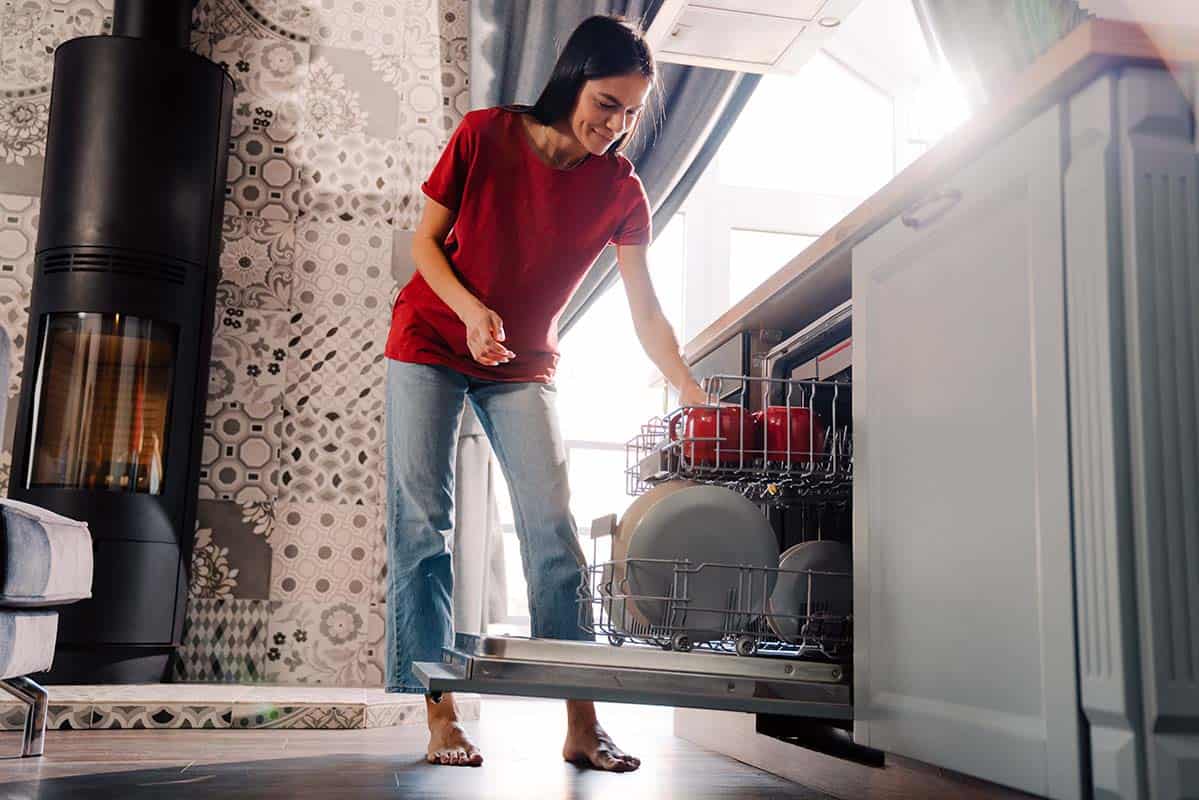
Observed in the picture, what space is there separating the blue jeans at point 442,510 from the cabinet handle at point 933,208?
757mm

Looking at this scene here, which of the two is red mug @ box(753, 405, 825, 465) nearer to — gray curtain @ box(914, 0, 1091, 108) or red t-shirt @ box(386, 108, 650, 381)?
red t-shirt @ box(386, 108, 650, 381)

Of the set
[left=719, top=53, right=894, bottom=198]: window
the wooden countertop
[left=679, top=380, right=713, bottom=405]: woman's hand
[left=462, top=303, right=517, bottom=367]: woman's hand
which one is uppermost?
[left=719, top=53, right=894, bottom=198]: window

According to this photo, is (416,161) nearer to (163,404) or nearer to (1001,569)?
(163,404)

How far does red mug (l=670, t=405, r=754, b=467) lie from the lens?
5.06 feet

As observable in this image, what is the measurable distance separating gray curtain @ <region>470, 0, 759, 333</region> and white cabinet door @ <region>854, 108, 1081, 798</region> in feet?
5.87

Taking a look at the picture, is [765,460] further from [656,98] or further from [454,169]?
[656,98]

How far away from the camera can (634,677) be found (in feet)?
4.14

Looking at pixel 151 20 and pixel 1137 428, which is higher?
pixel 151 20

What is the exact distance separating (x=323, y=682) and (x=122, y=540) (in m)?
0.73

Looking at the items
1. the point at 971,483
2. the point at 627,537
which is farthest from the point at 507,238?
the point at 971,483

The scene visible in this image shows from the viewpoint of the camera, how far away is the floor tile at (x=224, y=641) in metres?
3.15

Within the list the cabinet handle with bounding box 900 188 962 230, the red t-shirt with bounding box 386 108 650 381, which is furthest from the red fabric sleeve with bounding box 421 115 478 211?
the cabinet handle with bounding box 900 188 962 230

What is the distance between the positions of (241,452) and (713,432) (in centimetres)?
209

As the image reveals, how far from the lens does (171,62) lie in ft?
10.0
